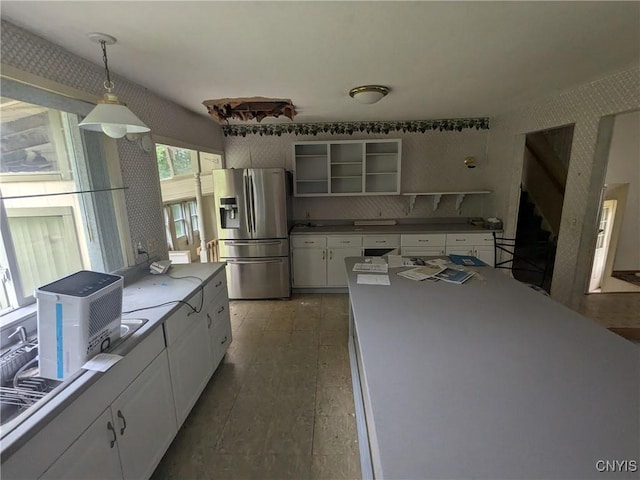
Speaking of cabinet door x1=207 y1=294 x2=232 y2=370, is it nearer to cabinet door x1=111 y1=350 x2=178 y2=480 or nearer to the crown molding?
Result: cabinet door x1=111 y1=350 x2=178 y2=480

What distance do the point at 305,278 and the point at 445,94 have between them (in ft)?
8.61

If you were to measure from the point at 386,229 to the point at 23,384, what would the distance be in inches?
140

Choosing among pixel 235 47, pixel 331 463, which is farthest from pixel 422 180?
pixel 331 463

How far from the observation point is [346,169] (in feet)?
13.7

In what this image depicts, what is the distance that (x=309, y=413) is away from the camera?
1924 mm

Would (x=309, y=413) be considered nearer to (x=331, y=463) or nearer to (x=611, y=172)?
(x=331, y=463)

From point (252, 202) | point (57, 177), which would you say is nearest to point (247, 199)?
point (252, 202)

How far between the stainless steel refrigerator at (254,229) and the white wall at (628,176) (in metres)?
3.71

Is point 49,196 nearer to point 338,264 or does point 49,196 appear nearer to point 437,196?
point 338,264

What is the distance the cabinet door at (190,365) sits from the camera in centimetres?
168

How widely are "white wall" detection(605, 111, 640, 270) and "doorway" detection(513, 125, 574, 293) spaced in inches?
27.3

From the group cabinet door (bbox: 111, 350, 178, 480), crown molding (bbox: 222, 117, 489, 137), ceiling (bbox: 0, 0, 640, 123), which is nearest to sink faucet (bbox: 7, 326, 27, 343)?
cabinet door (bbox: 111, 350, 178, 480)

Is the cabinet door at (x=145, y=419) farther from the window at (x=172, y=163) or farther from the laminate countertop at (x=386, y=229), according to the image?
the window at (x=172, y=163)

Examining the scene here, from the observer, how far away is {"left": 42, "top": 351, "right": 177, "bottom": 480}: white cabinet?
1.03m
